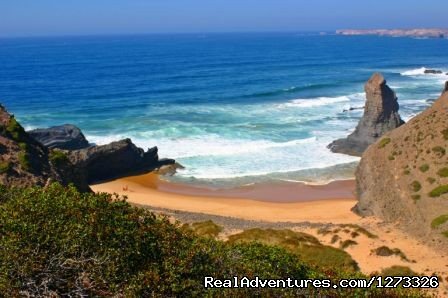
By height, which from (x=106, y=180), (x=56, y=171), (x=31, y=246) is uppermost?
(x=31, y=246)

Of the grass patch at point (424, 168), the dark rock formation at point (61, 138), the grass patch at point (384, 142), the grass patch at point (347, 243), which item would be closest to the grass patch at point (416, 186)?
the grass patch at point (424, 168)

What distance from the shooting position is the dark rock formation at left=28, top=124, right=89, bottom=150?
51.2 meters

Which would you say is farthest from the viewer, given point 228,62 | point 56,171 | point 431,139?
point 228,62

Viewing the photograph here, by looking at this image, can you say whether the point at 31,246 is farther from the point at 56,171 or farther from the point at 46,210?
the point at 56,171

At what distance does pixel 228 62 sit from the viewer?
13438 cm

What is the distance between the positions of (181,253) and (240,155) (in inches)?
1459

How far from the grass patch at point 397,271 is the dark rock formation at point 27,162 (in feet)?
58.6

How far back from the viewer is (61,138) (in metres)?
51.9

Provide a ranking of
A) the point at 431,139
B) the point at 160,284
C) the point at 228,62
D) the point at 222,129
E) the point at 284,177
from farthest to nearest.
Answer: the point at 228,62, the point at 222,129, the point at 284,177, the point at 431,139, the point at 160,284

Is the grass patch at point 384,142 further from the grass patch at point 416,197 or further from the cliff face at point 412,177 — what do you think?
the grass patch at point 416,197

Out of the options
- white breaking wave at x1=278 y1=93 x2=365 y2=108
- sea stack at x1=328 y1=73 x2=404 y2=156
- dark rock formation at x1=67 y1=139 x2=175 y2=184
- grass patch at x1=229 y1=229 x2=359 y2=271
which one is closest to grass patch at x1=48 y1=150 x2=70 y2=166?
dark rock formation at x1=67 y1=139 x2=175 y2=184

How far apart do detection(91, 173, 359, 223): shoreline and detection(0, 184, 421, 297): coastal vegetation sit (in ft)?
67.1

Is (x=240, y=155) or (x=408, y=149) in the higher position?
(x=408, y=149)

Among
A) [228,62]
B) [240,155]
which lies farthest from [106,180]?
[228,62]
